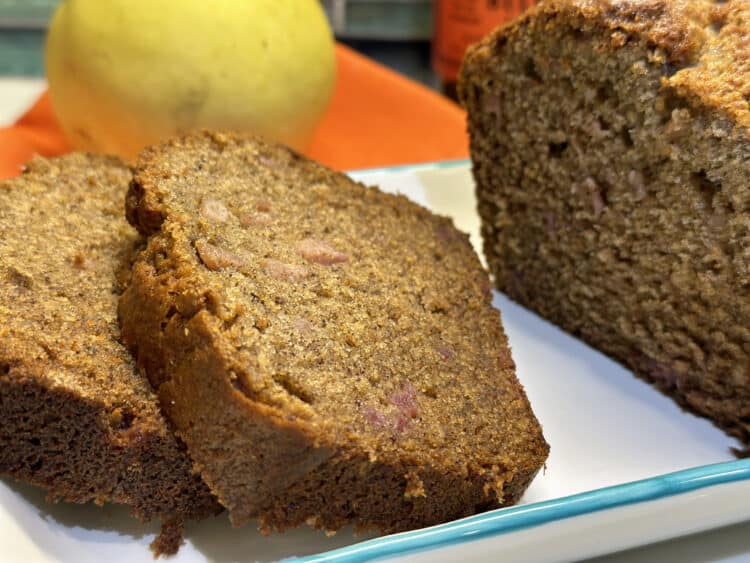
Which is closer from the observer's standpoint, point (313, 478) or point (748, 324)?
point (313, 478)

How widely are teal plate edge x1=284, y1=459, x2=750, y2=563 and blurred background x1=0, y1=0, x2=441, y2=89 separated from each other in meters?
3.62

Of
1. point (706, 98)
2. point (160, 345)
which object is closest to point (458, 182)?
point (706, 98)

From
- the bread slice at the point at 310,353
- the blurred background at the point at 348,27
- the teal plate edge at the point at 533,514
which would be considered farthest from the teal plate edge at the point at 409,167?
the blurred background at the point at 348,27

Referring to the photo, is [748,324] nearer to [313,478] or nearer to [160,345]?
[313,478]

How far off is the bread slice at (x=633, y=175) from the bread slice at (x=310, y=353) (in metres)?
0.35

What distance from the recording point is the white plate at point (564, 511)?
55.1 inches

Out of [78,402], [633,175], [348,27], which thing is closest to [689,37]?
[633,175]

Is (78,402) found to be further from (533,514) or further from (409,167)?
(409,167)

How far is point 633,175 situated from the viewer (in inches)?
76.1

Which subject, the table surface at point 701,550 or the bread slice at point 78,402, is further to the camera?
the table surface at point 701,550

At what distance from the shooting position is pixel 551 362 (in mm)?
2186

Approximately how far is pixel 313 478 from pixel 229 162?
0.87m

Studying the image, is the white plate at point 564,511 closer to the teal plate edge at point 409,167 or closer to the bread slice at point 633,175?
the bread slice at point 633,175

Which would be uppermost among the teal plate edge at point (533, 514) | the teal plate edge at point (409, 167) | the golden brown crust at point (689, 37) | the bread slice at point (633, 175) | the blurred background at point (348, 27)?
the golden brown crust at point (689, 37)
